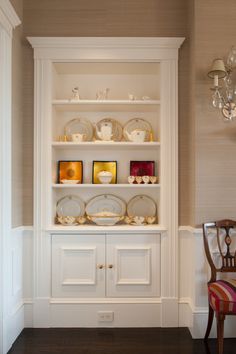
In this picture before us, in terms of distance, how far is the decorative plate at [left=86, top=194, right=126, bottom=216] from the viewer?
11.0 feet

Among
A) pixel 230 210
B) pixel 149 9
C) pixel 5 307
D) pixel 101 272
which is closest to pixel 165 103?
pixel 149 9

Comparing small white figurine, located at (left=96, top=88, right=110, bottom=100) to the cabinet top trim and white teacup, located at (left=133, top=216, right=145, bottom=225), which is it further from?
white teacup, located at (left=133, top=216, right=145, bottom=225)

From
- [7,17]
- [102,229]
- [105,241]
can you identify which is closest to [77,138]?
[102,229]

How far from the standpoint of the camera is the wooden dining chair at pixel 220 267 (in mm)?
2398

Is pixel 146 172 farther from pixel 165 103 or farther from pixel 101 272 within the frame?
pixel 101 272

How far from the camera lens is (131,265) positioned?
308cm

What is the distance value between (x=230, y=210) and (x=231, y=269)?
18.4 inches

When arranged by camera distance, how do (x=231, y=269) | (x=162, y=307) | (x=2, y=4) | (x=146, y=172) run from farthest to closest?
1. (x=146, y=172)
2. (x=162, y=307)
3. (x=231, y=269)
4. (x=2, y=4)

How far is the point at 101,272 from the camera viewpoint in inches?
121

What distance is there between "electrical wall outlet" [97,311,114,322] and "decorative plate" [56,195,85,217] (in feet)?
2.99

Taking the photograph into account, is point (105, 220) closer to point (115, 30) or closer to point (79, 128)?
point (79, 128)

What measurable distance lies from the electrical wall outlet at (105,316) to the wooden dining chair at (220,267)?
804 mm

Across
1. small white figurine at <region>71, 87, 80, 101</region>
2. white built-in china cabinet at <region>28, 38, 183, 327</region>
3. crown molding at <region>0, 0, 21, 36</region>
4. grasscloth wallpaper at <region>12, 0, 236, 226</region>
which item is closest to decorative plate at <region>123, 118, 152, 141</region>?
white built-in china cabinet at <region>28, 38, 183, 327</region>

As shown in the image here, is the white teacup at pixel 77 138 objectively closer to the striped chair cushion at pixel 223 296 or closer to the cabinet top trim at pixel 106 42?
the cabinet top trim at pixel 106 42
